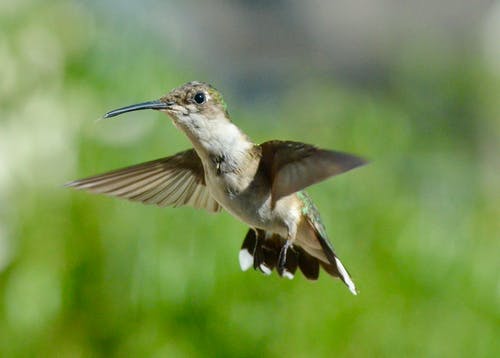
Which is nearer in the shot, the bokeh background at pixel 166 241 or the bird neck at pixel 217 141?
the bird neck at pixel 217 141

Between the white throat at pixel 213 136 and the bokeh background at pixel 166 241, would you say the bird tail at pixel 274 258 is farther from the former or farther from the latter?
the bokeh background at pixel 166 241

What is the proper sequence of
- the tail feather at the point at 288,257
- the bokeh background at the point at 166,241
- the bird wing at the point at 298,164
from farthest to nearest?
the bokeh background at the point at 166,241 → the tail feather at the point at 288,257 → the bird wing at the point at 298,164

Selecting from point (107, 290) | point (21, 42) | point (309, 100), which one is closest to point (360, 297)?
point (107, 290)

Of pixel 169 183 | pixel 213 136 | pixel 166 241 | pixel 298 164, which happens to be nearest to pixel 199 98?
pixel 213 136

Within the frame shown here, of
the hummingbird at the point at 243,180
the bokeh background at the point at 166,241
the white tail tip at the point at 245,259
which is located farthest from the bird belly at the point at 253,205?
the bokeh background at the point at 166,241

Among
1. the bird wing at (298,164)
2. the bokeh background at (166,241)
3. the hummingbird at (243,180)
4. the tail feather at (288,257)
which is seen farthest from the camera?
the bokeh background at (166,241)

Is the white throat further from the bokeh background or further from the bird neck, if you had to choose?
the bokeh background

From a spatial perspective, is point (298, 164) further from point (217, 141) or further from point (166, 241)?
point (166, 241)

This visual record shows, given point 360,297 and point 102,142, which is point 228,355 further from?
point 102,142
